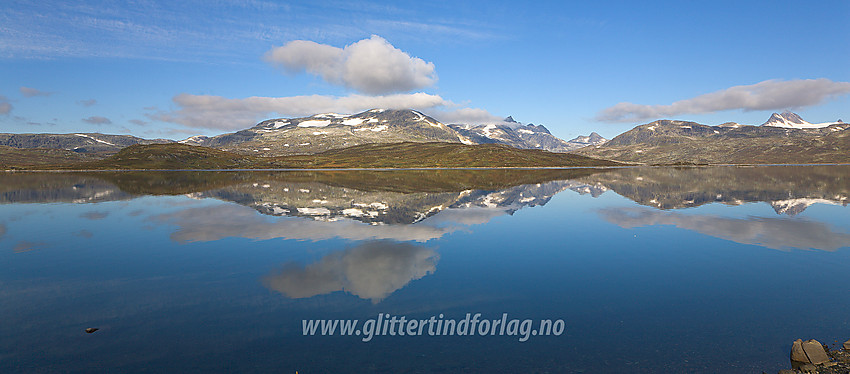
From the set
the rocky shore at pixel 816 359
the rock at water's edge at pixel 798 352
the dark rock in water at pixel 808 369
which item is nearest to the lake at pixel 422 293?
the rock at water's edge at pixel 798 352

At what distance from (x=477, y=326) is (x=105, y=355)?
12544 millimetres

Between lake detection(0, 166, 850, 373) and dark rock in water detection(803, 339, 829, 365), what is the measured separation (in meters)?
0.71

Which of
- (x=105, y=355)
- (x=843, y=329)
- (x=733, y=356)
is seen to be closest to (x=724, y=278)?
(x=843, y=329)

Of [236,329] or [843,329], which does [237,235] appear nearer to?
[236,329]

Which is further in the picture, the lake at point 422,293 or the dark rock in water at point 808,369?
the lake at point 422,293

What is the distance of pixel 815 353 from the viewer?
1273cm

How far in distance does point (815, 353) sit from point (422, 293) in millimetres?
13678

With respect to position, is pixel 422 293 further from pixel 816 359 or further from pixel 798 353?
pixel 816 359

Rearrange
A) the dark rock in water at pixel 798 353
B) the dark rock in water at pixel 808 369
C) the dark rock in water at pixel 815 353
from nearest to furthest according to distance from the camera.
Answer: the dark rock in water at pixel 808 369, the dark rock in water at pixel 815 353, the dark rock in water at pixel 798 353

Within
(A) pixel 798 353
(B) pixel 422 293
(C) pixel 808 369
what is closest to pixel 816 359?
(A) pixel 798 353

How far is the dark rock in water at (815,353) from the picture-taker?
12.6 meters

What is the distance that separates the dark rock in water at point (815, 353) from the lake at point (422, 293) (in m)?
0.71

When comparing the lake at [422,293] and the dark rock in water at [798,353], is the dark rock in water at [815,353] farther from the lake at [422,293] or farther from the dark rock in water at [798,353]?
the lake at [422,293]

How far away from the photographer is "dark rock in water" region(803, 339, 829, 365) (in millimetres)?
12625
